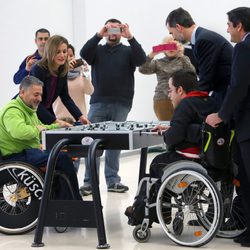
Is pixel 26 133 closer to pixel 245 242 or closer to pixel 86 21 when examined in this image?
pixel 245 242

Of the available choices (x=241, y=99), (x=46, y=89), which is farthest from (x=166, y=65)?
(x=241, y=99)

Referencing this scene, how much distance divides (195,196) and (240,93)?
2.28 ft

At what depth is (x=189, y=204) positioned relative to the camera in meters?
4.29

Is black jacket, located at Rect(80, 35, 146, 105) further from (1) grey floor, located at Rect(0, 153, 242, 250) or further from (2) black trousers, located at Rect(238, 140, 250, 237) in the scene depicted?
(2) black trousers, located at Rect(238, 140, 250, 237)

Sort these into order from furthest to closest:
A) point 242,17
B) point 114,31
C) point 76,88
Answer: point 76,88, point 114,31, point 242,17

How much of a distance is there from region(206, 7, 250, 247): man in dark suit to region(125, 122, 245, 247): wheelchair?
4.6 inches

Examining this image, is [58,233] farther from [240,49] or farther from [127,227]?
[240,49]

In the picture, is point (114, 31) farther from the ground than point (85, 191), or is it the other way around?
point (114, 31)

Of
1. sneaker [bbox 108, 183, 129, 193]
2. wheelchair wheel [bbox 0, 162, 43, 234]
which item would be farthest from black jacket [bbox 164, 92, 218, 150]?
sneaker [bbox 108, 183, 129, 193]

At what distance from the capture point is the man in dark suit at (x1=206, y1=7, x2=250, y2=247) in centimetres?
398

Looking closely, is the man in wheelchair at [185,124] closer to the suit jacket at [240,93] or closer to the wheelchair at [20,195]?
the suit jacket at [240,93]

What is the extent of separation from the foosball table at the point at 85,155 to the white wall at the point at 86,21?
292 cm

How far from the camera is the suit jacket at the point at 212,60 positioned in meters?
4.64

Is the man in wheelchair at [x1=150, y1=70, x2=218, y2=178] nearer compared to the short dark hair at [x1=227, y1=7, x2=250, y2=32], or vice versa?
the short dark hair at [x1=227, y1=7, x2=250, y2=32]
